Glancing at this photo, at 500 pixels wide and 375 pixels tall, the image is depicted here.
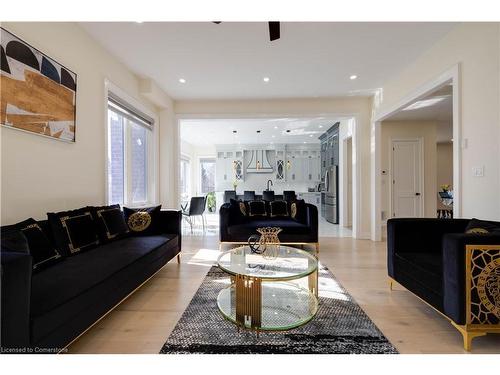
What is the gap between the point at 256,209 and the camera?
4586 millimetres

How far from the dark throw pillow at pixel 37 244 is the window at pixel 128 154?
68.4 inches

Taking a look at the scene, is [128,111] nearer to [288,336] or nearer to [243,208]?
[243,208]

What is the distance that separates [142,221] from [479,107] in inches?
155

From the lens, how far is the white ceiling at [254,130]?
6.60 m

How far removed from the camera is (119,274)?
6.37 feet

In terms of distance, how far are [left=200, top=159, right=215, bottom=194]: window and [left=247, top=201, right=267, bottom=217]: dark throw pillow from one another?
6.34 meters

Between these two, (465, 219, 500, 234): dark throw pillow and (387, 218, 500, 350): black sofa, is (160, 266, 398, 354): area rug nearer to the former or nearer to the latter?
(387, 218, 500, 350): black sofa

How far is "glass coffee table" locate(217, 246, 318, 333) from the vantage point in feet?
5.57

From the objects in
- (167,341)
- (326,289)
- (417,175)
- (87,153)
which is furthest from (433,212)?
(87,153)

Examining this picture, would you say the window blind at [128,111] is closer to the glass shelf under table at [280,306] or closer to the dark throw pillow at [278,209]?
the dark throw pillow at [278,209]

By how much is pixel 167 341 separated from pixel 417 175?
20.6 feet

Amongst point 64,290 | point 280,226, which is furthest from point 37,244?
point 280,226

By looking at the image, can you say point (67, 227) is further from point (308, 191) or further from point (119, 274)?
point (308, 191)

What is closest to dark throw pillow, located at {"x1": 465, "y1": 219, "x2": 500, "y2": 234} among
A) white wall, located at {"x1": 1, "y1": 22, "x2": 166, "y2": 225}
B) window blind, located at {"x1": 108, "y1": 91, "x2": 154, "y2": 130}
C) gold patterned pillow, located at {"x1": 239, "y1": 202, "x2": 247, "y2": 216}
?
gold patterned pillow, located at {"x1": 239, "y1": 202, "x2": 247, "y2": 216}
